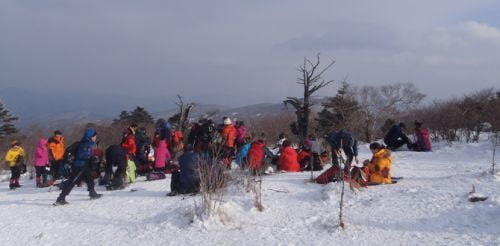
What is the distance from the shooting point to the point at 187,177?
8945mm

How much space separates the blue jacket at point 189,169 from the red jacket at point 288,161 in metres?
3.16

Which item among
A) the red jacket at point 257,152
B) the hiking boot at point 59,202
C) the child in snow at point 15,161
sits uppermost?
the red jacket at point 257,152

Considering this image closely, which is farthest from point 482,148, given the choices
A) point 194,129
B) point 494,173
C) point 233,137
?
point 194,129

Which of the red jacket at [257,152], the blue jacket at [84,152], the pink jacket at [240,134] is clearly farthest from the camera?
the pink jacket at [240,134]

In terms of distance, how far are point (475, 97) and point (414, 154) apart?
5.57m

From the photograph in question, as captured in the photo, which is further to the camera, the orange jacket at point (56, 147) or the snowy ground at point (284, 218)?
the orange jacket at point (56, 147)

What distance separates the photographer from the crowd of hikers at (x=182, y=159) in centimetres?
899

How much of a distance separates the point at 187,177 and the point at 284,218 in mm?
2673

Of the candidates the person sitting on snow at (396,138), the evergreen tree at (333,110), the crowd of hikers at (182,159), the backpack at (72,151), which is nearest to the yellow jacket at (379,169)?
the crowd of hikers at (182,159)

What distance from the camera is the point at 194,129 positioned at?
13.4 meters

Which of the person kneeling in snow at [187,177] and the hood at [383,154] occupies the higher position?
the hood at [383,154]

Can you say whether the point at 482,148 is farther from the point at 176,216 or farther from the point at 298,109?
the point at 176,216

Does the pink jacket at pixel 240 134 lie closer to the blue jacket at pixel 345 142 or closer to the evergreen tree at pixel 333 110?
the blue jacket at pixel 345 142

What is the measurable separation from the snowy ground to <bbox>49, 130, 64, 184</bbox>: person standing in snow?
2540mm
